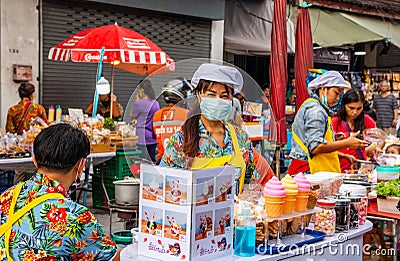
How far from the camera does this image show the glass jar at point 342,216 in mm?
3594

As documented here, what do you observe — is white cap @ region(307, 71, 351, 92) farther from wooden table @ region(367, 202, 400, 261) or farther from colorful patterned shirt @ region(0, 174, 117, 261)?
colorful patterned shirt @ region(0, 174, 117, 261)

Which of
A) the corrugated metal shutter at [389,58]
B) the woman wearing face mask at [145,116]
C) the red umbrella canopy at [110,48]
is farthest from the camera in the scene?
the corrugated metal shutter at [389,58]

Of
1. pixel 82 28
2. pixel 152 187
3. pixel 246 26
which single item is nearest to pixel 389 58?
pixel 246 26

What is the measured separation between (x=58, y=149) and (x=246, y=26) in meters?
11.1

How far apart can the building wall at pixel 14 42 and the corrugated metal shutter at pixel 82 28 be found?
0.24m

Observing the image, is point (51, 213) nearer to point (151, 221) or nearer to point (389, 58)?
point (151, 221)

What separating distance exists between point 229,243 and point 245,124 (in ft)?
2.92

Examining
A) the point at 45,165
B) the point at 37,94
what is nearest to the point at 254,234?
the point at 45,165

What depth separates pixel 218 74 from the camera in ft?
9.90

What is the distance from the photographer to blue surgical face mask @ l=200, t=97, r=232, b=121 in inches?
124

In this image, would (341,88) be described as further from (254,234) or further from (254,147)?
(254,234)

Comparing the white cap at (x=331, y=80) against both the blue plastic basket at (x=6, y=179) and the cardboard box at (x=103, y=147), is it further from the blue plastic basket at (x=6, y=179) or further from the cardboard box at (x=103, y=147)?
the blue plastic basket at (x=6, y=179)

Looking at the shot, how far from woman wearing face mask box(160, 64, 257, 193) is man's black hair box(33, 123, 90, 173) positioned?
70 cm

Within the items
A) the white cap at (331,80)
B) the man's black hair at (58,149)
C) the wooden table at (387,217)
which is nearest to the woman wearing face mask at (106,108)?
the white cap at (331,80)
